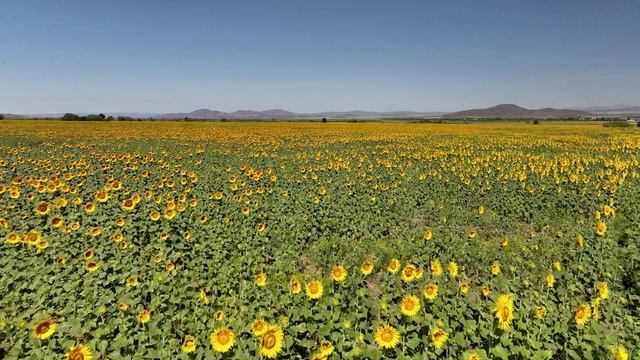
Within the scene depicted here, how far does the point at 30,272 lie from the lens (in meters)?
5.00

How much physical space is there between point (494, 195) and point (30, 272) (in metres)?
10.8

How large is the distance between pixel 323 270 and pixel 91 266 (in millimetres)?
3506

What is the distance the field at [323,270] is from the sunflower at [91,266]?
0.06 ft

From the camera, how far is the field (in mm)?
3541

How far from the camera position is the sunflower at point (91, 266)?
4.88 meters

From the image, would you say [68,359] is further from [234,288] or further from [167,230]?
[167,230]

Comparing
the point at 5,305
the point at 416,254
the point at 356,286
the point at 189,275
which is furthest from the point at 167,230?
the point at 416,254

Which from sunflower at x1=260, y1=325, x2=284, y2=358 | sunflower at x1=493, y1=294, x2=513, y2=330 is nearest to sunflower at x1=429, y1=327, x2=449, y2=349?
sunflower at x1=493, y1=294, x2=513, y2=330

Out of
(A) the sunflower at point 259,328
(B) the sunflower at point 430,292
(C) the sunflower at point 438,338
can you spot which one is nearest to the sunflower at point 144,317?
(A) the sunflower at point 259,328

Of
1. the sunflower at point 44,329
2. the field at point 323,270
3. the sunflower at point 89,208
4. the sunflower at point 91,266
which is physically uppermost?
the sunflower at point 89,208

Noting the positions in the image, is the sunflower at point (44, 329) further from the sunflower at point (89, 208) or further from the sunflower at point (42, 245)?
the sunflower at point (89, 208)

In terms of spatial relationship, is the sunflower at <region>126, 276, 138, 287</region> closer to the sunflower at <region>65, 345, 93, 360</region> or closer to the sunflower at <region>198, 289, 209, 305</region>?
the sunflower at <region>198, 289, 209, 305</region>

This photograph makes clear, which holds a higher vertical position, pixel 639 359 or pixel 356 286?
pixel 639 359

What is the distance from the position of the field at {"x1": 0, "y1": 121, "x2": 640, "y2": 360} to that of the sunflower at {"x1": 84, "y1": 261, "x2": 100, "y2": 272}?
0.06 ft
